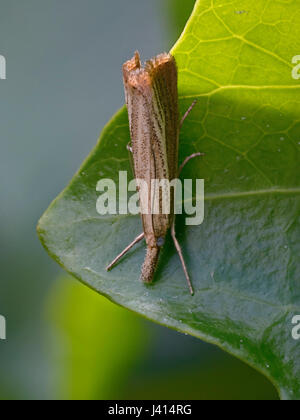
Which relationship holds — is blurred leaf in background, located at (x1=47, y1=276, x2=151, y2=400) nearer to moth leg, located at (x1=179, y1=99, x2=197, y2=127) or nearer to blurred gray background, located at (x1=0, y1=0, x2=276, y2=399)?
blurred gray background, located at (x1=0, y1=0, x2=276, y2=399)

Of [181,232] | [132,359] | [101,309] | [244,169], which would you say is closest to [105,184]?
[181,232]

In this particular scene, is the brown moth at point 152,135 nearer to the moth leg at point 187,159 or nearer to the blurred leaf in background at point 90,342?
the moth leg at point 187,159

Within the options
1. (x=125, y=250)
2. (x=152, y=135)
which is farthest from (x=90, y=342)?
(x=152, y=135)


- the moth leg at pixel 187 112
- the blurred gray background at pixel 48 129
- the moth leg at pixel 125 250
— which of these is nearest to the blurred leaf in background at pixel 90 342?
the blurred gray background at pixel 48 129

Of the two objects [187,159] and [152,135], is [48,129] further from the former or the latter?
[187,159]

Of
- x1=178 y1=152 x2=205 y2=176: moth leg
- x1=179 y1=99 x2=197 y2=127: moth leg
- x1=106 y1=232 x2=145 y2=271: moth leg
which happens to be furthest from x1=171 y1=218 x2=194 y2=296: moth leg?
x1=179 y1=99 x2=197 y2=127: moth leg

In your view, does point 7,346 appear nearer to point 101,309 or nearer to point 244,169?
point 101,309

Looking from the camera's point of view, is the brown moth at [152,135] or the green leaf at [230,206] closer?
the green leaf at [230,206]
